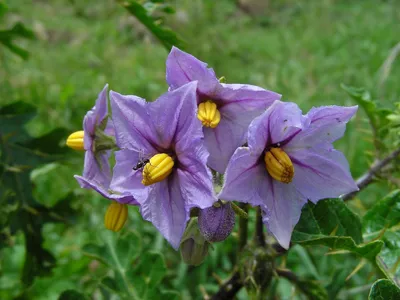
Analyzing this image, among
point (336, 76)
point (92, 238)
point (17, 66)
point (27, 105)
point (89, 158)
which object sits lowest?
point (17, 66)

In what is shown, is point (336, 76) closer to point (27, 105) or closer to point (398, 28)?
point (398, 28)

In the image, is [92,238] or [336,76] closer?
[92,238]

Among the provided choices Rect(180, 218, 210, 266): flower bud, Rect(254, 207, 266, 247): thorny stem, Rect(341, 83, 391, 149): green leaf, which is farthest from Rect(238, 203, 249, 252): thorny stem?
Rect(341, 83, 391, 149): green leaf

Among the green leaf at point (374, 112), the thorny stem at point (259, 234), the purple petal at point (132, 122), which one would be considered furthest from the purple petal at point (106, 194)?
the green leaf at point (374, 112)

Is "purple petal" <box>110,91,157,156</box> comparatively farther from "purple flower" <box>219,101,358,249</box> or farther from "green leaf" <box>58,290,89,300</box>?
"green leaf" <box>58,290,89,300</box>

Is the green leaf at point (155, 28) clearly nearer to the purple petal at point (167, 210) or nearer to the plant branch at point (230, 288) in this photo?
the purple petal at point (167, 210)

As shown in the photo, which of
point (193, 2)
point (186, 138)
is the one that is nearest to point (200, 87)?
point (186, 138)
